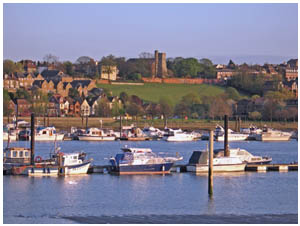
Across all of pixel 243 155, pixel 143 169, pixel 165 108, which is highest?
pixel 165 108

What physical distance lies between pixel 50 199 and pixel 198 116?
238 feet

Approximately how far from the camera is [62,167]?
3359 centimetres

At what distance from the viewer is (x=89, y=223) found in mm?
22250

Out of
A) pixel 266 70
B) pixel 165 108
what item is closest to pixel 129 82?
pixel 165 108

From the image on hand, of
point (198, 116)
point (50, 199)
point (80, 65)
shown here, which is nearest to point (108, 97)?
point (198, 116)

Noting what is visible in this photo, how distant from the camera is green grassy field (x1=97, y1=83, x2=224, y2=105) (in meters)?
115

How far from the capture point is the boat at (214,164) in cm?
3525

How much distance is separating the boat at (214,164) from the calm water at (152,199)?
53cm

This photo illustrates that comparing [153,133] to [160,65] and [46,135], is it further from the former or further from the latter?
[160,65]

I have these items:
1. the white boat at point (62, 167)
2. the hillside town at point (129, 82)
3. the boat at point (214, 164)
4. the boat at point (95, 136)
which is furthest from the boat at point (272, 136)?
the white boat at point (62, 167)

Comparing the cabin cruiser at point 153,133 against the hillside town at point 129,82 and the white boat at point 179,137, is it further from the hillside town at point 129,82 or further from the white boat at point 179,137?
the hillside town at point 129,82

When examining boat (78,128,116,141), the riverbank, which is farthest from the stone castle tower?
boat (78,128,116,141)

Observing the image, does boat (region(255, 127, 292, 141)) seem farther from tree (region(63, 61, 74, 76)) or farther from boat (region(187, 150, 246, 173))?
tree (region(63, 61, 74, 76))

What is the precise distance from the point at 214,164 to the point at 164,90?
283 ft
